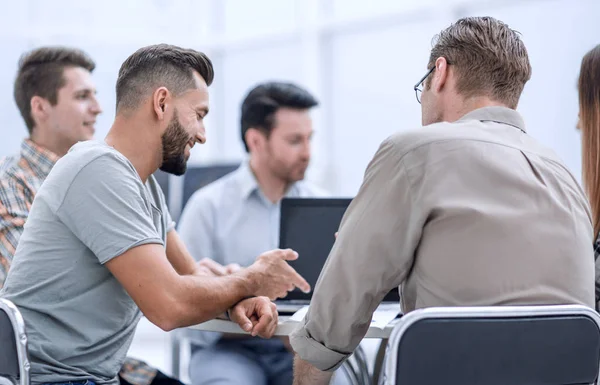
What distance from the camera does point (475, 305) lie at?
1.43 meters

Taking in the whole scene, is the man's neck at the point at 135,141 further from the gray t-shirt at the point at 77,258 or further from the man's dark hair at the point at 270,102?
the man's dark hair at the point at 270,102

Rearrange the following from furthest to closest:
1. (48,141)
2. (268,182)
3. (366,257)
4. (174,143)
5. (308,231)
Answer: (268,182)
(48,141)
(308,231)
(174,143)
(366,257)

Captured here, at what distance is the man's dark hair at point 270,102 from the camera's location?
314 cm

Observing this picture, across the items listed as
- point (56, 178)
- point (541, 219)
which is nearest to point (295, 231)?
point (56, 178)

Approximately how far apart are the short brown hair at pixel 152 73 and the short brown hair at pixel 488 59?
27.1 inches

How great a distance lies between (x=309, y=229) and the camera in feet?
7.36

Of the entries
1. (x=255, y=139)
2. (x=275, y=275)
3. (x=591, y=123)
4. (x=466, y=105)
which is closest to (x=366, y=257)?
(x=466, y=105)

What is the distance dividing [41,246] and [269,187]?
135cm

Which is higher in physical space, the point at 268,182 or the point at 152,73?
the point at 152,73

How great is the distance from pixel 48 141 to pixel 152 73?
0.83 metres

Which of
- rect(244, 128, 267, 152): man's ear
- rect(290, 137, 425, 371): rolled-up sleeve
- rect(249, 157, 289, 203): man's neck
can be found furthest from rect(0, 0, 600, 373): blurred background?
rect(290, 137, 425, 371): rolled-up sleeve

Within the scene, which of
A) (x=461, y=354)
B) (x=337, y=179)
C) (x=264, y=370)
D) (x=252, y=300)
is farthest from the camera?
(x=337, y=179)

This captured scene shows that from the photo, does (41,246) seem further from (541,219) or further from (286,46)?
(286,46)

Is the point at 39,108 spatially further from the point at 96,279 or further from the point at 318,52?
the point at 318,52
